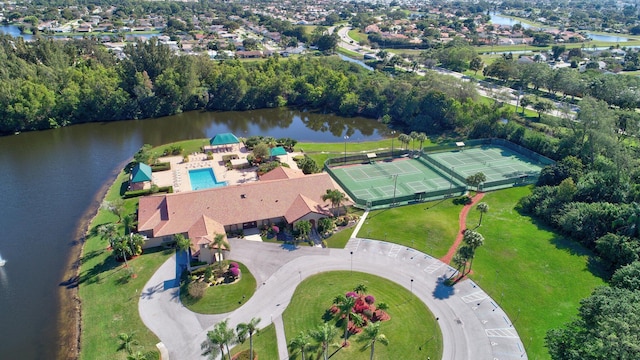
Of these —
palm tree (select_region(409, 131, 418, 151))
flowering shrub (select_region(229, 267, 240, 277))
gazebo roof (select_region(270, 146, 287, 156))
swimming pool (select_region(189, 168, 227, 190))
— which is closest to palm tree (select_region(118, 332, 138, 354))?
flowering shrub (select_region(229, 267, 240, 277))

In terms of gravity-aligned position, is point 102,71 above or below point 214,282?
above

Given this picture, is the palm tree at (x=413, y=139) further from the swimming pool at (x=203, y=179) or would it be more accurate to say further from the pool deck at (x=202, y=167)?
the swimming pool at (x=203, y=179)

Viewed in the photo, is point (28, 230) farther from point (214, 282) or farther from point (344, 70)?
point (344, 70)

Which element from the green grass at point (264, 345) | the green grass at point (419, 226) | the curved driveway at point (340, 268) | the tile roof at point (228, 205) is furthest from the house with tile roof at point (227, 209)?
the green grass at point (264, 345)

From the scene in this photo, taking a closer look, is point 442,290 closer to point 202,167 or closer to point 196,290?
point 196,290

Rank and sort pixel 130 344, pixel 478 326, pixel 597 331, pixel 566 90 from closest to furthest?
1. pixel 597 331
2. pixel 130 344
3. pixel 478 326
4. pixel 566 90

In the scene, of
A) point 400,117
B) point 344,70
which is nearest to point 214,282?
point 400,117
